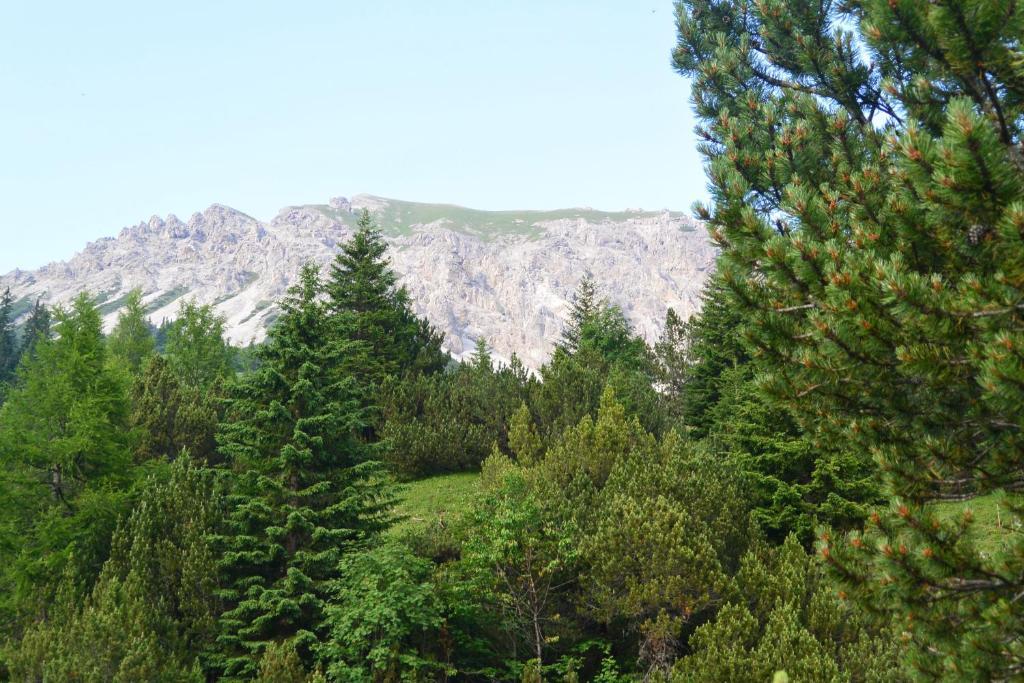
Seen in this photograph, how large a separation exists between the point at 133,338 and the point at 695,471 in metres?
52.1

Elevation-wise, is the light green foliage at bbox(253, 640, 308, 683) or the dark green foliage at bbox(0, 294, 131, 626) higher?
the dark green foliage at bbox(0, 294, 131, 626)

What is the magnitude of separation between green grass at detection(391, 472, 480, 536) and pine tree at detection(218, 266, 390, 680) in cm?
290

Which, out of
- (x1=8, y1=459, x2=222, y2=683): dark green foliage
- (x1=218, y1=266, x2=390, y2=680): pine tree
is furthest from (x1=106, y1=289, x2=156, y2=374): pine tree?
(x1=218, y1=266, x2=390, y2=680): pine tree

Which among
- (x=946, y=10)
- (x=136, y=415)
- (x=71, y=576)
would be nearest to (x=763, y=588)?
(x=946, y=10)

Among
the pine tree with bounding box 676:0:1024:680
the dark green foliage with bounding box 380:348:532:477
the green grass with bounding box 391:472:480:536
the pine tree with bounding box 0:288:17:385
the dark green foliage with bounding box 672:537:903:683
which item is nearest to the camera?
the pine tree with bounding box 676:0:1024:680

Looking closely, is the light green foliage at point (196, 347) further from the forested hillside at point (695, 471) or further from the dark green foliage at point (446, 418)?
the dark green foliage at point (446, 418)

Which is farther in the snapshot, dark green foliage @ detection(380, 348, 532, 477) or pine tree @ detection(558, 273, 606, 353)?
pine tree @ detection(558, 273, 606, 353)

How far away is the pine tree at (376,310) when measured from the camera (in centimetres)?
3372

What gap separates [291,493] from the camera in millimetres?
16312

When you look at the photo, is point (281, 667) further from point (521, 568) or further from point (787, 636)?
point (787, 636)

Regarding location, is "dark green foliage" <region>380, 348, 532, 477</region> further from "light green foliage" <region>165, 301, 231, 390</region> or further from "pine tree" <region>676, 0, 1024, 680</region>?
"light green foliage" <region>165, 301, 231, 390</region>

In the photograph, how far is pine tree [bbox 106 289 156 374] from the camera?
5334 centimetres

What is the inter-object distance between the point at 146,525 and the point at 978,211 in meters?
17.4

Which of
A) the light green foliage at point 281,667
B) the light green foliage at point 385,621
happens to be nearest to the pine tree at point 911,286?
the light green foliage at point 385,621
